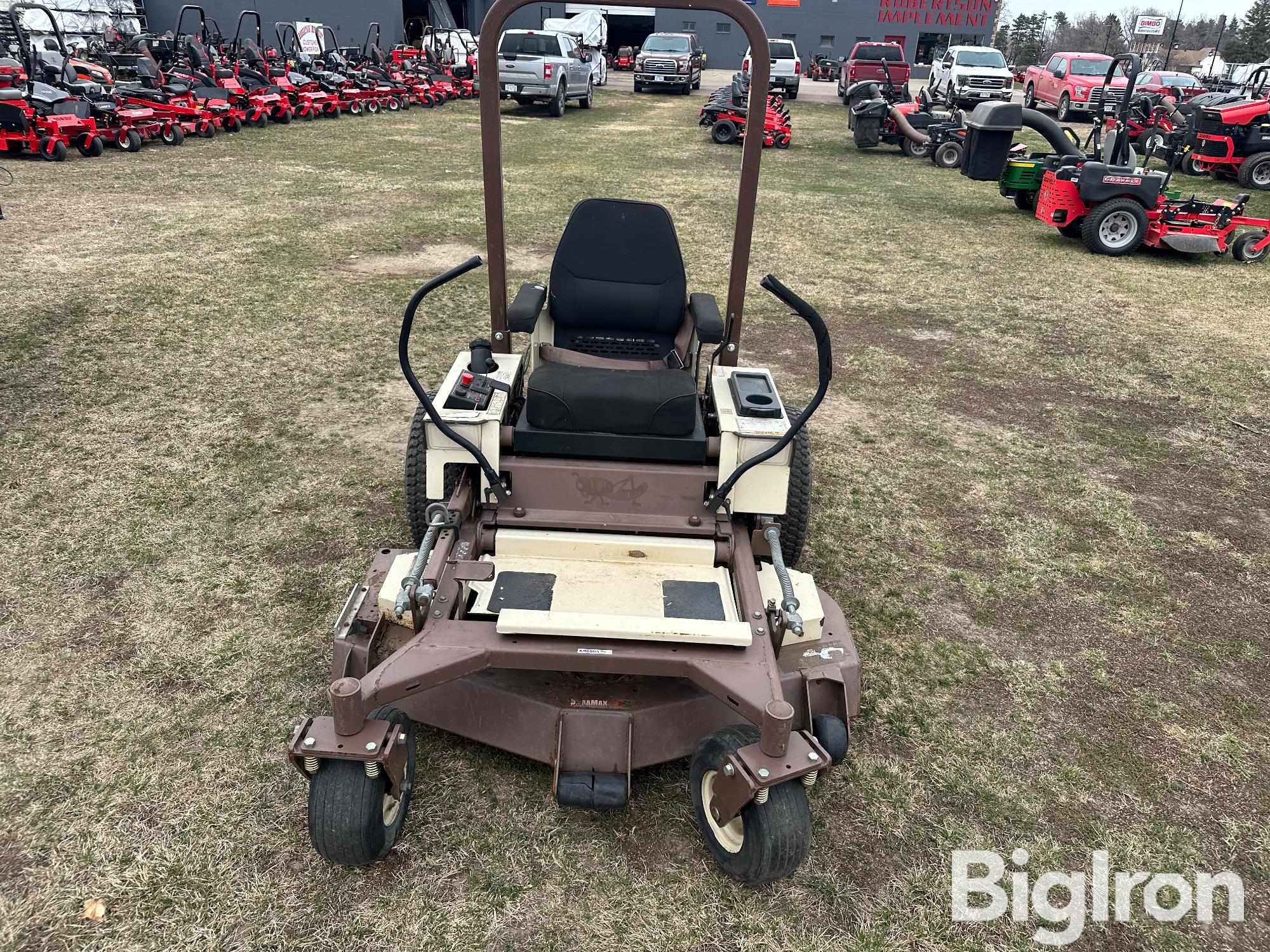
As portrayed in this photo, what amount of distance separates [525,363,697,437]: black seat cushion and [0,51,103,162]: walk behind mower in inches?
470

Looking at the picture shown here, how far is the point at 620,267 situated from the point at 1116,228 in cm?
799

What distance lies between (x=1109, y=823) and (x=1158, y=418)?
150 inches

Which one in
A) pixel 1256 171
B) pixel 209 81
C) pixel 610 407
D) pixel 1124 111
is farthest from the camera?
pixel 209 81

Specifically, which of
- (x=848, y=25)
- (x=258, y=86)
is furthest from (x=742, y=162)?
(x=848, y=25)

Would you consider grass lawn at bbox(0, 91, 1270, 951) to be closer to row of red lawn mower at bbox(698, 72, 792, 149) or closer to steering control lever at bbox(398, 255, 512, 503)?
steering control lever at bbox(398, 255, 512, 503)

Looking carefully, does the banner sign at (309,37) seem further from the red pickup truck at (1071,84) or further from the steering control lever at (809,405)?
the steering control lever at (809,405)

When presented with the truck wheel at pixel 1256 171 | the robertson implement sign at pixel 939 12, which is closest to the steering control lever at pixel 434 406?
the truck wheel at pixel 1256 171

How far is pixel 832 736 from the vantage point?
2729mm

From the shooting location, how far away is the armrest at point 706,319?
3.72 metres

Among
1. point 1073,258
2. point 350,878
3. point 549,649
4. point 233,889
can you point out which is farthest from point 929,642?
point 1073,258

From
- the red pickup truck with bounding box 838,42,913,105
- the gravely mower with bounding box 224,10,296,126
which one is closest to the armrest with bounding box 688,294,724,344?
the gravely mower with bounding box 224,10,296,126

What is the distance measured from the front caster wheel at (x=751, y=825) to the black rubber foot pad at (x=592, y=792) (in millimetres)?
217

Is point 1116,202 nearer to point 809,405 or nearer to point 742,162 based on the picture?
point 742,162
